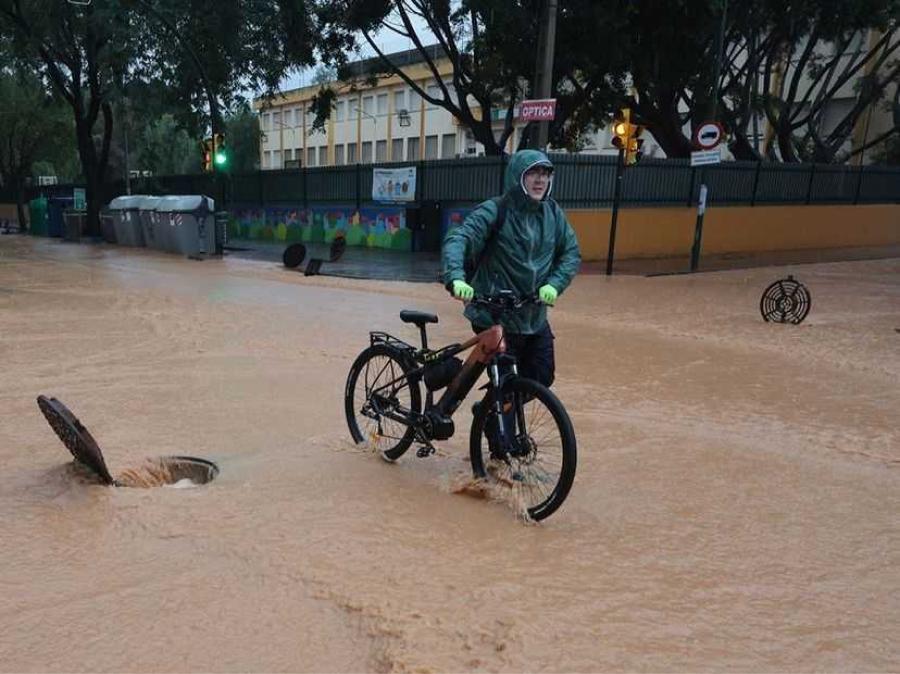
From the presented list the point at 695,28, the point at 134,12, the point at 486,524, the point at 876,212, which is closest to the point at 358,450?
the point at 486,524

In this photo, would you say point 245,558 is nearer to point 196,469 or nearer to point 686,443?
point 196,469

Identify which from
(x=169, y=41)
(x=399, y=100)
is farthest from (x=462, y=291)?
(x=399, y=100)

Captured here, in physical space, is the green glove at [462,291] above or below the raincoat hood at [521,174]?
below

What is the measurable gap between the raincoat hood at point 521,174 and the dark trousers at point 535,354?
718 mm

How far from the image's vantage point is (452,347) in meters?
4.15

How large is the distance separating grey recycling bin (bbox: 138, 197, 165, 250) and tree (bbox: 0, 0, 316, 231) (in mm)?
3019

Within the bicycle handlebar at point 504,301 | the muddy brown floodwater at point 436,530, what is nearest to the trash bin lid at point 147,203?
the muddy brown floodwater at point 436,530

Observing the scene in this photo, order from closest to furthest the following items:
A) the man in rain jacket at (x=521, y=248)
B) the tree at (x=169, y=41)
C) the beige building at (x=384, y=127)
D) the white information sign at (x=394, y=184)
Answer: the man in rain jacket at (x=521, y=248) < the tree at (x=169, y=41) < the white information sign at (x=394, y=184) < the beige building at (x=384, y=127)

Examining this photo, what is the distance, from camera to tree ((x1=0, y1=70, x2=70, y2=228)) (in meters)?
32.9

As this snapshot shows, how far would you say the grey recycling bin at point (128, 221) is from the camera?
21750 mm

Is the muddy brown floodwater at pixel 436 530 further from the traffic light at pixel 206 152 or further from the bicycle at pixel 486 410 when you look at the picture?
the traffic light at pixel 206 152

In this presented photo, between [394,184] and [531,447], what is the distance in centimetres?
1840

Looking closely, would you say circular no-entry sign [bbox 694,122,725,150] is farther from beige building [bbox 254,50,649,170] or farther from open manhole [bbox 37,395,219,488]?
beige building [bbox 254,50,649,170]

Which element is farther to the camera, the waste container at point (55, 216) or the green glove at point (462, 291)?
the waste container at point (55, 216)
